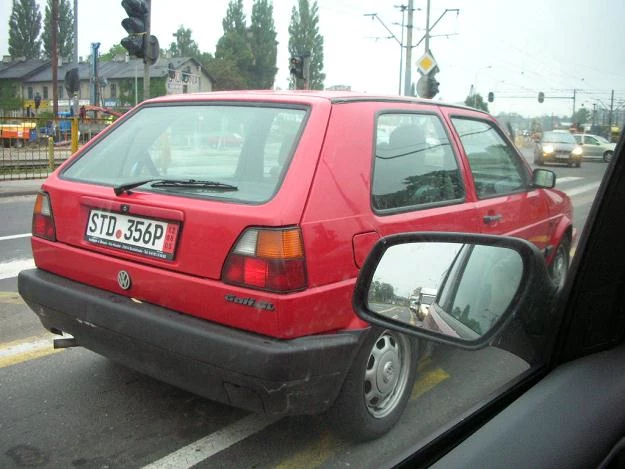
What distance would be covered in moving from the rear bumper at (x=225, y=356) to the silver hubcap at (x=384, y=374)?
0.43 feet

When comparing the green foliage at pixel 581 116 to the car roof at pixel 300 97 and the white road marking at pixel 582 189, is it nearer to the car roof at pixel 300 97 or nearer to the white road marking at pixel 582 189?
the white road marking at pixel 582 189

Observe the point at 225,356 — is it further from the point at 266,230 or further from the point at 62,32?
the point at 62,32

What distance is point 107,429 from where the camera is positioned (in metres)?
2.58

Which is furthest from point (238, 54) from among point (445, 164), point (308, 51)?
point (445, 164)

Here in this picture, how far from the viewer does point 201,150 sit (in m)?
2.77

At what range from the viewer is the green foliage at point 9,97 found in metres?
30.1

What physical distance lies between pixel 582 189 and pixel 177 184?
63.2 inches

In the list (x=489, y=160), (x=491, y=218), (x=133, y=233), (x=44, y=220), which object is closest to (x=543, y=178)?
(x=489, y=160)

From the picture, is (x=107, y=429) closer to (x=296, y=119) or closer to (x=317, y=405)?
(x=317, y=405)

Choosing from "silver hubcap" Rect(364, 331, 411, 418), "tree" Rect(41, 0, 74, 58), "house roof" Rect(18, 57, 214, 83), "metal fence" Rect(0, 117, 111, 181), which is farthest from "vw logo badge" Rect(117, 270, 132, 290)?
"tree" Rect(41, 0, 74, 58)

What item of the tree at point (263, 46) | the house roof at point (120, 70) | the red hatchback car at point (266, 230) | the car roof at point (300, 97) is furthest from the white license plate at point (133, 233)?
the house roof at point (120, 70)

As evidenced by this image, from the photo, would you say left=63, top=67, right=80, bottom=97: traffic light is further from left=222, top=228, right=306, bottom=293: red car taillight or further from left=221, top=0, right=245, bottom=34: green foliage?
left=222, top=228, right=306, bottom=293: red car taillight

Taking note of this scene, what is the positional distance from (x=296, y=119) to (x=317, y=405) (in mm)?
1150

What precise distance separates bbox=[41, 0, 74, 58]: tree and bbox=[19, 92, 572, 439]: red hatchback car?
25751 millimetres
